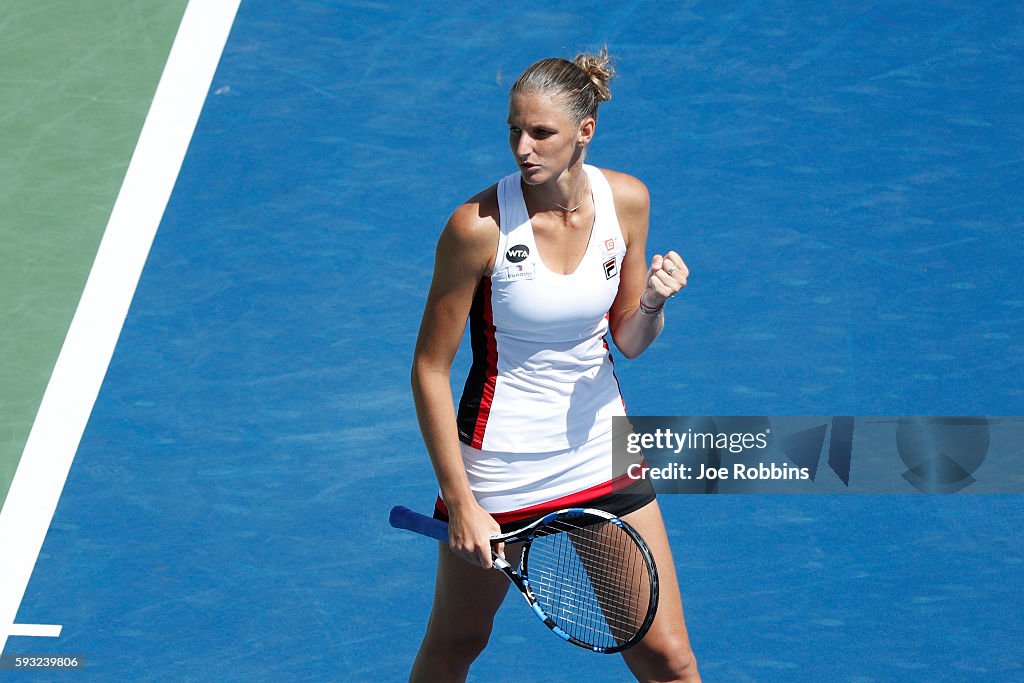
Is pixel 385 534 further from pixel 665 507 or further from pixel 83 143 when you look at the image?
pixel 83 143

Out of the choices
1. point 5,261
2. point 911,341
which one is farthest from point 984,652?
point 5,261

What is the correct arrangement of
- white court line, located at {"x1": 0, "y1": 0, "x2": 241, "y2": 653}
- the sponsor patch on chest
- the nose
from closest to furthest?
the nose < the sponsor patch on chest < white court line, located at {"x1": 0, "y1": 0, "x2": 241, "y2": 653}

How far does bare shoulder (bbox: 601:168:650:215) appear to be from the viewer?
4082mm

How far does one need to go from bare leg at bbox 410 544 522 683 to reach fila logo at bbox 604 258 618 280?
83 cm

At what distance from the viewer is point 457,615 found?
4195 mm

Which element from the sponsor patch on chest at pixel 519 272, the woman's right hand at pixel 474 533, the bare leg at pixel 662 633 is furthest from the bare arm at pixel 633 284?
the woman's right hand at pixel 474 533

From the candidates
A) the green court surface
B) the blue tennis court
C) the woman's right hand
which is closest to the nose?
the woman's right hand

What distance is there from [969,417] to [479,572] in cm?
276

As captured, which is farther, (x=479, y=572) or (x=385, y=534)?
(x=385, y=534)

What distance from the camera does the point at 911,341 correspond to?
20.8 feet

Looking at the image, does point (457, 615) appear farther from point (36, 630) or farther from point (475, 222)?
point (36, 630)

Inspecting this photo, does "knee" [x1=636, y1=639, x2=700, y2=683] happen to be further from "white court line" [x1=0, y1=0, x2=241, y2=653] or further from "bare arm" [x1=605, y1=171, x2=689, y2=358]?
"white court line" [x1=0, y1=0, x2=241, y2=653]

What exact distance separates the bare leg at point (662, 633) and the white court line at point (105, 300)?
237 cm

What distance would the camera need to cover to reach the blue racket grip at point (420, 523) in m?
4.07
